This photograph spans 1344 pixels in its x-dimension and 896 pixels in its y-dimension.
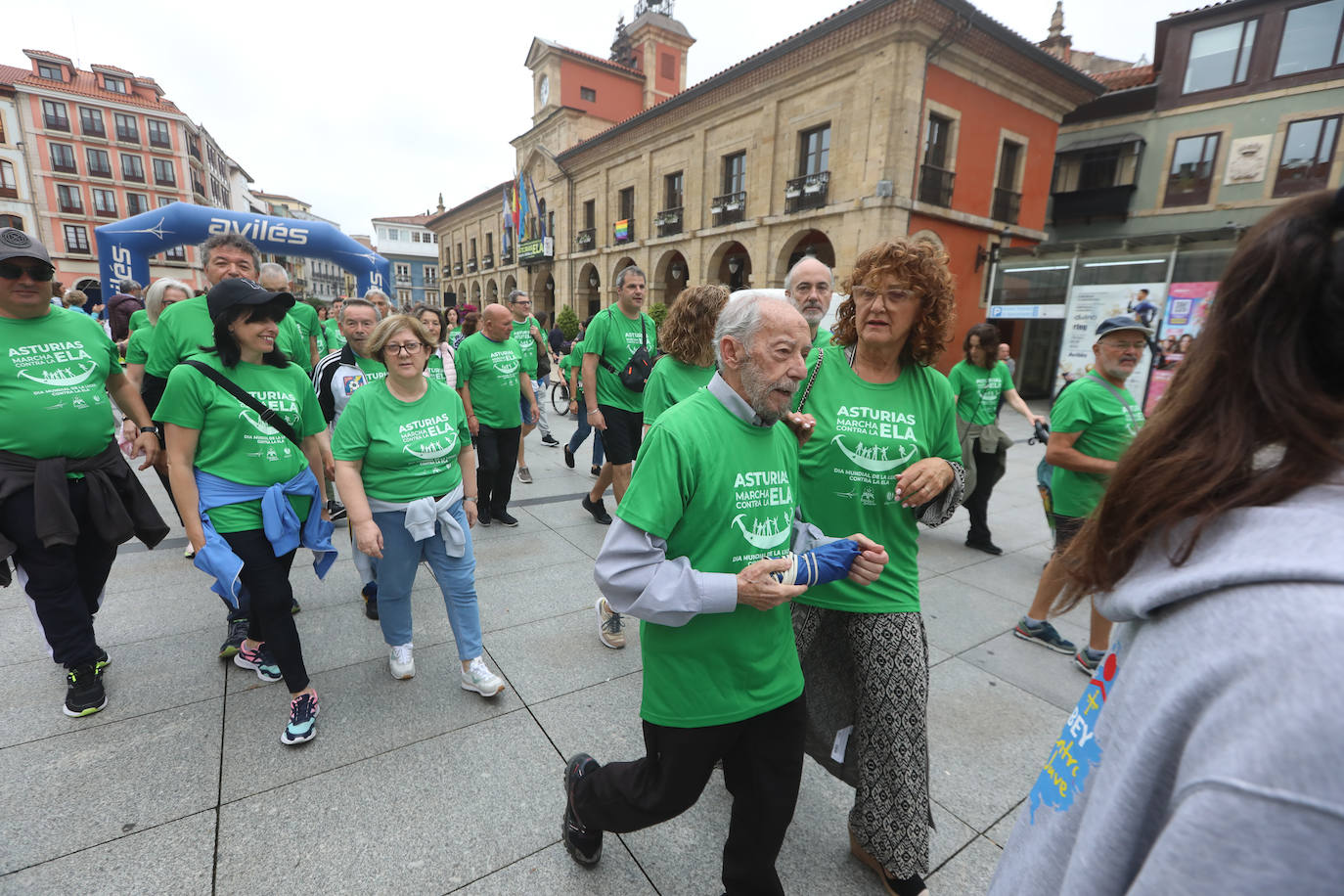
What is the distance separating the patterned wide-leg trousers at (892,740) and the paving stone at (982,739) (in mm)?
572

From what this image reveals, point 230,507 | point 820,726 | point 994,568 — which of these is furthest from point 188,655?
point 994,568

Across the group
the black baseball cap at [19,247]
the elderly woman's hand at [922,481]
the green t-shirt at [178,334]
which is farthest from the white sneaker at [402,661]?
the elderly woman's hand at [922,481]

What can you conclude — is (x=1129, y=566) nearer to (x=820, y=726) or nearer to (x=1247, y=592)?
(x=1247, y=592)

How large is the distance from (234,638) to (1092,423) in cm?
478

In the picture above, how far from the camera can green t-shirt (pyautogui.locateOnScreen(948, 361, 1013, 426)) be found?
17.0 feet

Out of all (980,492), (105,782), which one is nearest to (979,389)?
(980,492)

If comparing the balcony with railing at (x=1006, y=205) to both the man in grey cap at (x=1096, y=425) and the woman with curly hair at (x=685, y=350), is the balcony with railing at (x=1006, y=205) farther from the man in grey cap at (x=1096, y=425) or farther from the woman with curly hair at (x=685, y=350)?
the woman with curly hair at (x=685, y=350)

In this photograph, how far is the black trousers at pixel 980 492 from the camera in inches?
209

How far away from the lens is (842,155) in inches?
594

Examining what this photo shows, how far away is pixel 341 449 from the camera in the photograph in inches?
108

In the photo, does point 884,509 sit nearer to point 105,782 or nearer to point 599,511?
point 105,782

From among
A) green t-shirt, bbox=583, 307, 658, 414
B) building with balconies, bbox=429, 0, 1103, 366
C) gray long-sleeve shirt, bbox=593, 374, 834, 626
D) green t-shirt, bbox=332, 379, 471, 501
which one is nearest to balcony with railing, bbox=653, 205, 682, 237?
building with balconies, bbox=429, 0, 1103, 366

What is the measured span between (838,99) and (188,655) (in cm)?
1685

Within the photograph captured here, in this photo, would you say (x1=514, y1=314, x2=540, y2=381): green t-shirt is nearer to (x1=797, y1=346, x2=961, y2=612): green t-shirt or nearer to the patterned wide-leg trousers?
(x1=797, y1=346, x2=961, y2=612): green t-shirt
